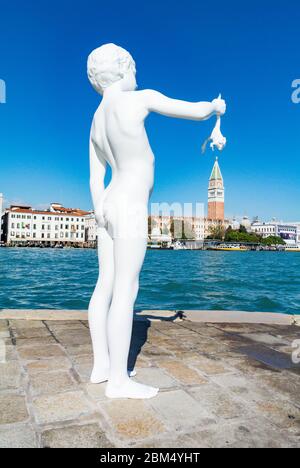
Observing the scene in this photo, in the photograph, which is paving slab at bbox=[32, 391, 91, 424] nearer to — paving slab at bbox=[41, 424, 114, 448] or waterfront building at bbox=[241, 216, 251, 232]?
paving slab at bbox=[41, 424, 114, 448]

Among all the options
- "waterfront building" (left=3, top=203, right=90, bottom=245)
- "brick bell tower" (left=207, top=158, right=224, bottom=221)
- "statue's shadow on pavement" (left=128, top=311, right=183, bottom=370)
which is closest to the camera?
"statue's shadow on pavement" (left=128, top=311, right=183, bottom=370)

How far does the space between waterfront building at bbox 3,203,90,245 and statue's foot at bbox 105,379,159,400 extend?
94.2 m

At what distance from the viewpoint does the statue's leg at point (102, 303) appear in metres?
2.99

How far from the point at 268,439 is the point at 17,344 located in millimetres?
2833

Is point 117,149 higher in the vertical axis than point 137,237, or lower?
higher

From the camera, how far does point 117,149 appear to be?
2.84 meters

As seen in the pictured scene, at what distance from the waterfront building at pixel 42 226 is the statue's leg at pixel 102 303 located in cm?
9383

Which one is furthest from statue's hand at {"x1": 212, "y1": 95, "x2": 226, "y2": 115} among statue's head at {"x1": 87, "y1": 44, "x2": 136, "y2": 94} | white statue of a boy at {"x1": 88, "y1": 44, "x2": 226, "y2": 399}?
statue's head at {"x1": 87, "y1": 44, "x2": 136, "y2": 94}

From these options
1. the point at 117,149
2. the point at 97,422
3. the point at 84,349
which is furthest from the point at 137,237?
the point at 84,349

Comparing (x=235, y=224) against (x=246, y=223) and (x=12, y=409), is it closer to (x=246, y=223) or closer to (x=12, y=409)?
(x=246, y=223)

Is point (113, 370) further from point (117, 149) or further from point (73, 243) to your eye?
point (73, 243)

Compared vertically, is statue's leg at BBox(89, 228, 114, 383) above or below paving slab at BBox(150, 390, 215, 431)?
above

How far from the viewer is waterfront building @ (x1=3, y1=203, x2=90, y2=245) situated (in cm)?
9244

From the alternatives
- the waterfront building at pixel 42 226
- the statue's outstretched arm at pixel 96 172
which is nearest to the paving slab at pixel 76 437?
the statue's outstretched arm at pixel 96 172
